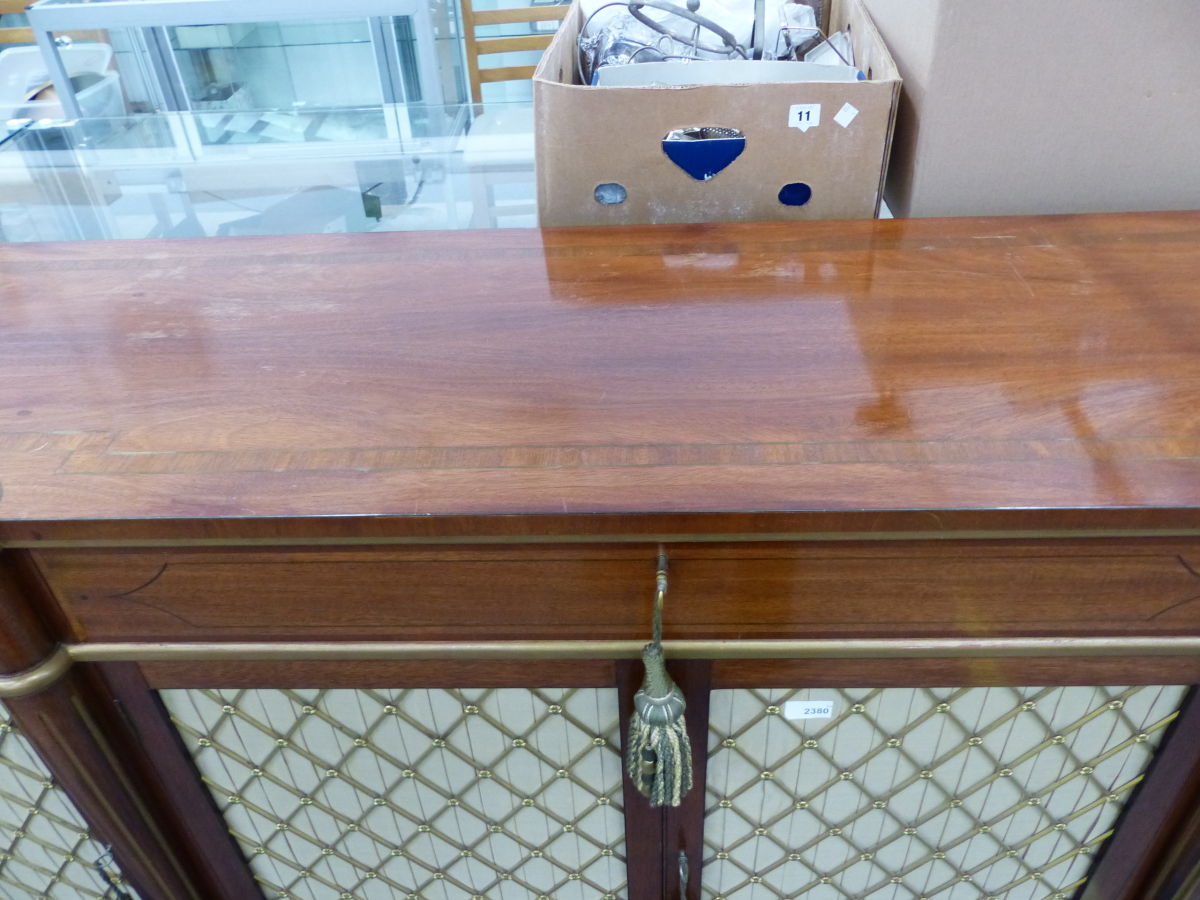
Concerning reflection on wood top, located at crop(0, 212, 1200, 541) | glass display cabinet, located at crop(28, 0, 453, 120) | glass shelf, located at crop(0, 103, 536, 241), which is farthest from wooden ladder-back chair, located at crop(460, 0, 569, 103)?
reflection on wood top, located at crop(0, 212, 1200, 541)

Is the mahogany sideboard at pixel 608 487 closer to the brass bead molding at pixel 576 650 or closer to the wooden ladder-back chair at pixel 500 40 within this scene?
the brass bead molding at pixel 576 650

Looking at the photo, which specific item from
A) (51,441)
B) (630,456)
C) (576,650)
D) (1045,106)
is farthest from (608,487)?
(1045,106)

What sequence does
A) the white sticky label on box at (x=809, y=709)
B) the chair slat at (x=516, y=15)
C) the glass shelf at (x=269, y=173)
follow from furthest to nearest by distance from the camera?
the chair slat at (x=516, y=15) → the glass shelf at (x=269, y=173) → the white sticky label on box at (x=809, y=709)

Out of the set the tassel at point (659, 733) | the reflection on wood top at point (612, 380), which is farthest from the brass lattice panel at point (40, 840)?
the tassel at point (659, 733)

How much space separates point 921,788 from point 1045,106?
615mm

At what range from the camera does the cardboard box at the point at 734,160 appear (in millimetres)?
708

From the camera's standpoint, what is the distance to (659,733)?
1.89 ft

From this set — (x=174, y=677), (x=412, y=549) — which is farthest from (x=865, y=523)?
(x=174, y=677)

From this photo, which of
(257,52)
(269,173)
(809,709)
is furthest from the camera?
(257,52)

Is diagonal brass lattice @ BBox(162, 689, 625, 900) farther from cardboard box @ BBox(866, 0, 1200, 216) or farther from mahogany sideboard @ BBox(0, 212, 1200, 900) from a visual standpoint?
cardboard box @ BBox(866, 0, 1200, 216)

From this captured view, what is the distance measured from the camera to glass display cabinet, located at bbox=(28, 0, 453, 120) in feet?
3.32

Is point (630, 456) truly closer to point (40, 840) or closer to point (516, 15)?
point (40, 840)

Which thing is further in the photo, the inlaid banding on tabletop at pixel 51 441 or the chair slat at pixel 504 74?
the chair slat at pixel 504 74

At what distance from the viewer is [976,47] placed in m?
0.71
